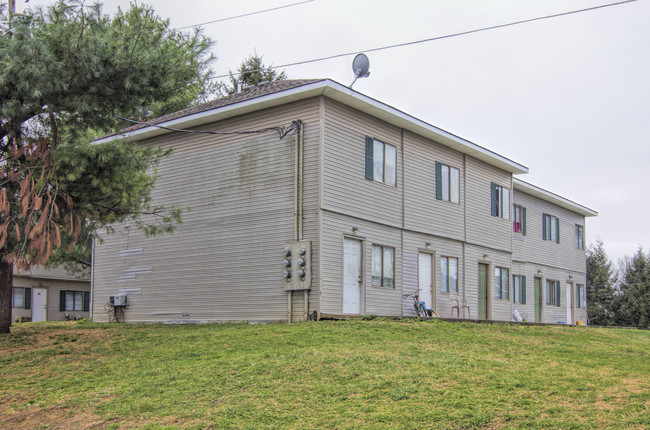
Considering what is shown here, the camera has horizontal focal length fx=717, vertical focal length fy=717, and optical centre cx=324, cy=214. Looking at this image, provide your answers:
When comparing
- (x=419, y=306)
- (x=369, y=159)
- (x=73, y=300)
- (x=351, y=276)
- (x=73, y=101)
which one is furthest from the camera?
(x=73, y=300)

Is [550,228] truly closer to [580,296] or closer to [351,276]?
[580,296]

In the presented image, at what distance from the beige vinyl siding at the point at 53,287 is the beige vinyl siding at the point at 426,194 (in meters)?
21.8

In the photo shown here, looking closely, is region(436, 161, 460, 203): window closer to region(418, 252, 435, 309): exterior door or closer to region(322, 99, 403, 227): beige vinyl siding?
region(418, 252, 435, 309): exterior door

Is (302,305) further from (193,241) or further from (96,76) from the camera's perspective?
(96,76)

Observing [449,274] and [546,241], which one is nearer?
[449,274]

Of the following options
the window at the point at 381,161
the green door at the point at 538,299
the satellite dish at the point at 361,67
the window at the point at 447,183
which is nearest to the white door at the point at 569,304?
the green door at the point at 538,299

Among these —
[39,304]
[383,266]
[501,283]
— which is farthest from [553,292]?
[39,304]

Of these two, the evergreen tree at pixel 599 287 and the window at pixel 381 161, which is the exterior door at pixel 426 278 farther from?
A: the evergreen tree at pixel 599 287

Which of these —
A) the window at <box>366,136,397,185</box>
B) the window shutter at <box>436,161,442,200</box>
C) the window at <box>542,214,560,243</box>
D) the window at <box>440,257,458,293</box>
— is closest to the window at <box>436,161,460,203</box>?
the window shutter at <box>436,161,442,200</box>

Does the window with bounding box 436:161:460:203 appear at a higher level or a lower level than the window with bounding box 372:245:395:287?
higher

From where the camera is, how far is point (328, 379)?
1040 centimetres

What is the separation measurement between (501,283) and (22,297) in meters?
22.9

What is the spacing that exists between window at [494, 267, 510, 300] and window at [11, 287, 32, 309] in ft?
74.6

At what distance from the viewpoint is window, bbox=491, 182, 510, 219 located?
82.7ft
